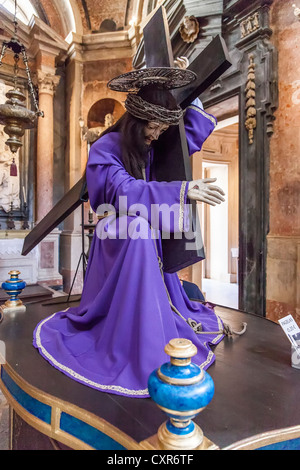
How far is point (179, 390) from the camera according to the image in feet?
2.64

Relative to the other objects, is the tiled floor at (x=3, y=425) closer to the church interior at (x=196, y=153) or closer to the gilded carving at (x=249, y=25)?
the church interior at (x=196, y=153)

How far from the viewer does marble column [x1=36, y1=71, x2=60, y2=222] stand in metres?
6.69

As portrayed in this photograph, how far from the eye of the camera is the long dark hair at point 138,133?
1.63 metres

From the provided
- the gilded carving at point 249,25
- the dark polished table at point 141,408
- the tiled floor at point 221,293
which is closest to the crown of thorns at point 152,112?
the dark polished table at point 141,408

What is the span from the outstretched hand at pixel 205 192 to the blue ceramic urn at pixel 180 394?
76 centimetres

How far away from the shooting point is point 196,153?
553 centimetres

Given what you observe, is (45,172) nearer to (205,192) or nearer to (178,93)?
(178,93)

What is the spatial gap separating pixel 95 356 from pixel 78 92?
6.78m

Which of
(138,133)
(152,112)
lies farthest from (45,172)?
(152,112)

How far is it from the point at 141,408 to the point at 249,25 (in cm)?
448

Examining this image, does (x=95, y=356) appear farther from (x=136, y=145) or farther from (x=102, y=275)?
(x=136, y=145)

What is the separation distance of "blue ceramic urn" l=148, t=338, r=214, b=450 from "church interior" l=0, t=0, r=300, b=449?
1.82 ft

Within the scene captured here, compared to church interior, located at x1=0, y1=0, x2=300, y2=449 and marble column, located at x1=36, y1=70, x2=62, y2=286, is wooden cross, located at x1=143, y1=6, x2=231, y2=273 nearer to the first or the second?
church interior, located at x1=0, y1=0, x2=300, y2=449
